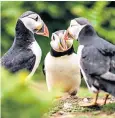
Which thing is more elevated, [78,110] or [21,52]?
[21,52]

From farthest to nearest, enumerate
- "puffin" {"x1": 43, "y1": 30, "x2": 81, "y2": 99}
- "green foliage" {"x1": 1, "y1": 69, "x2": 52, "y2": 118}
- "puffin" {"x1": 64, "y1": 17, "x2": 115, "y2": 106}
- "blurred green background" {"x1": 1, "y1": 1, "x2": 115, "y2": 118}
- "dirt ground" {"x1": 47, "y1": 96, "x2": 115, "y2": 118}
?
"blurred green background" {"x1": 1, "y1": 1, "x2": 115, "y2": 118}, "puffin" {"x1": 43, "y1": 30, "x2": 81, "y2": 99}, "dirt ground" {"x1": 47, "y1": 96, "x2": 115, "y2": 118}, "puffin" {"x1": 64, "y1": 17, "x2": 115, "y2": 106}, "green foliage" {"x1": 1, "y1": 69, "x2": 52, "y2": 118}

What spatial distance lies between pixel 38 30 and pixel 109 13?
11.9 feet

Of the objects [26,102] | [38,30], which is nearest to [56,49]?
[38,30]

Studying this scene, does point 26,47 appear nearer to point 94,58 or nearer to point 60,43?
point 60,43

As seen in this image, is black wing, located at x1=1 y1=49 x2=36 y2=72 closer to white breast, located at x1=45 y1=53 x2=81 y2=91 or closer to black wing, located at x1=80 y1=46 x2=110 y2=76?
white breast, located at x1=45 y1=53 x2=81 y2=91

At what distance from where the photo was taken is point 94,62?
3918 millimetres

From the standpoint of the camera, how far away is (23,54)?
436cm

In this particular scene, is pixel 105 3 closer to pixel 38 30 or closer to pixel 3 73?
pixel 38 30

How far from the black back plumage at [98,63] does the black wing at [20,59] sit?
0.50m

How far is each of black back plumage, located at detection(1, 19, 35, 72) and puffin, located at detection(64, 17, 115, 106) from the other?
1.27 feet

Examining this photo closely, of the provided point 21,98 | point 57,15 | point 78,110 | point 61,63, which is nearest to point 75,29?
point 61,63

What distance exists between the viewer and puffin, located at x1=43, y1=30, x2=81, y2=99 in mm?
4203

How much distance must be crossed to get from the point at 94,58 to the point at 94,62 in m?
0.03

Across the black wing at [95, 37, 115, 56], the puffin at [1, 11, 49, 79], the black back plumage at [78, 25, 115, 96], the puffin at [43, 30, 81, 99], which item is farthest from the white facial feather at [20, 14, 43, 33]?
the black wing at [95, 37, 115, 56]
